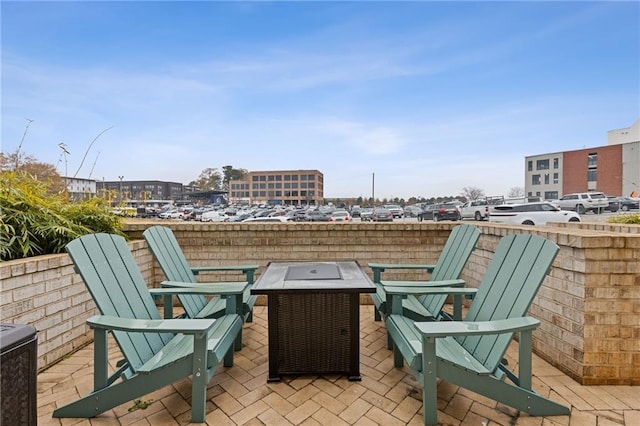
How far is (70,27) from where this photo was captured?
5.86 m

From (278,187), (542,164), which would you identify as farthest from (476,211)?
(278,187)

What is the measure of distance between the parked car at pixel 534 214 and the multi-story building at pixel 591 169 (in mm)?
32208

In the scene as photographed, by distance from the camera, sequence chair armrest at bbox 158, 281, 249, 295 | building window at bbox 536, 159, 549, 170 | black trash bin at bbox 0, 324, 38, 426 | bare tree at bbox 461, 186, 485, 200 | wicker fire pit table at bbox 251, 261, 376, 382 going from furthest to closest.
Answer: bare tree at bbox 461, 186, 485, 200
building window at bbox 536, 159, 549, 170
chair armrest at bbox 158, 281, 249, 295
wicker fire pit table at bbox 251, 261, 376, 382
black trash bin at bbox 0, 324, 38, 426

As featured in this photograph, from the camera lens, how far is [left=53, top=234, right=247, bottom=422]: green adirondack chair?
66.6 inches

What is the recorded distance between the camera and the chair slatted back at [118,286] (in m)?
1.77

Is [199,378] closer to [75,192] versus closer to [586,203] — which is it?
[75,192]

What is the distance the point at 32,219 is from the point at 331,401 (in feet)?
9.86

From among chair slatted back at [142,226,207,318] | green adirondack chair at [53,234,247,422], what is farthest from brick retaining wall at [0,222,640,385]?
green adirondack chair at [53,234,247,422]

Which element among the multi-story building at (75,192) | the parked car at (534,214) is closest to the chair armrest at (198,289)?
the multi-story building at (75,192)

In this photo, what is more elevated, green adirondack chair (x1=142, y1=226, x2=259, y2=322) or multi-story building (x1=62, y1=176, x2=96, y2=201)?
multi-story building (x1=62, y1=176, x2=96, y2=201)

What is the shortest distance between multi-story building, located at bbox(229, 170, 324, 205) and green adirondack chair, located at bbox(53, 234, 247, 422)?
70.6 meters

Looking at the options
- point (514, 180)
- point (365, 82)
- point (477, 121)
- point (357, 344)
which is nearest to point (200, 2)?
point (365, 82)

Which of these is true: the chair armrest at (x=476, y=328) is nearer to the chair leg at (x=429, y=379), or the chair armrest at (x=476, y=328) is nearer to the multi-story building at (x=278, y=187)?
the chair leg at (x=429, y=379)

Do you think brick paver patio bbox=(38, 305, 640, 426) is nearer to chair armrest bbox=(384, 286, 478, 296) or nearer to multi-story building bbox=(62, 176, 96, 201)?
chair armrest bbox=(384, 286, 478, 296)
